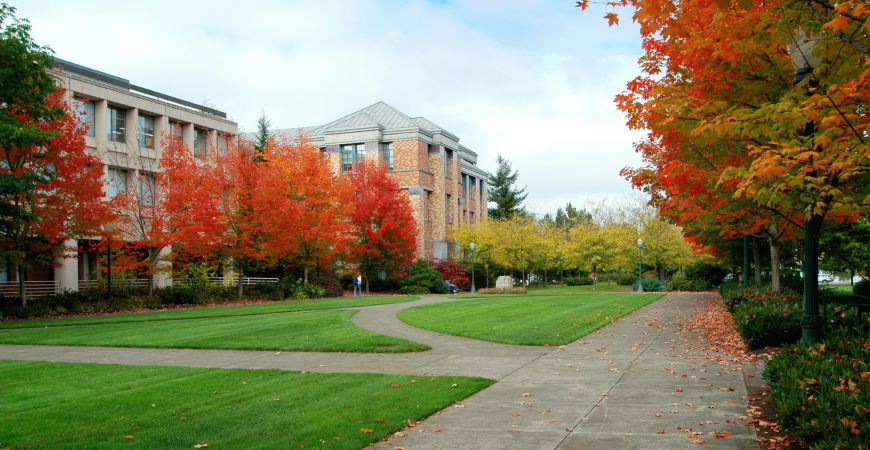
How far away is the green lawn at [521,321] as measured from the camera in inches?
532

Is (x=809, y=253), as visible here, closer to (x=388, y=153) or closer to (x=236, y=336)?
(x=236, y=336)

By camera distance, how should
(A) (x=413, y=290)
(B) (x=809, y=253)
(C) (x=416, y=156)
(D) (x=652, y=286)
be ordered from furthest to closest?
(C) (x=416, y=156), (D) (x=652, y=286), (A) (x=413, y=290), (B) (x=809, y=253)

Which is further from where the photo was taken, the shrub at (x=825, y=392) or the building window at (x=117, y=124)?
the building window at (x=117, y=124)

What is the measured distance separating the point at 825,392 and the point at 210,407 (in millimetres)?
6312

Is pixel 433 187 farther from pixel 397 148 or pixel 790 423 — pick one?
pixel 790 423

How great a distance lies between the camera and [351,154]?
51969 millimetres

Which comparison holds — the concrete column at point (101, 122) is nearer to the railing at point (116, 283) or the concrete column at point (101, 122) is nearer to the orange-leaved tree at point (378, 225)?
the railing at point (116, 283)

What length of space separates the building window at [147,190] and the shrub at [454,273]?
22643mm

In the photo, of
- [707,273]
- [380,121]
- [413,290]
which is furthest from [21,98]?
[707,273]

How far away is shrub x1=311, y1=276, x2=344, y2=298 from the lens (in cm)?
3622

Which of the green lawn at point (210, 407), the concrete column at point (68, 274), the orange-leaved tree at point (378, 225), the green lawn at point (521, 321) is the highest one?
the orange-leaved tree at point (378, 225)

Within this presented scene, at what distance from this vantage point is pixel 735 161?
41.8ft

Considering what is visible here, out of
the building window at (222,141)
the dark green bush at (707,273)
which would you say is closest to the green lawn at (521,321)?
the dark green bush at (707,273)

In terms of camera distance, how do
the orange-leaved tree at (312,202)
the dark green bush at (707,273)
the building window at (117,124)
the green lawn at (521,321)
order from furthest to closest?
1. the dark green bush at (707,273)
2. the building window at (117,124)
3. the orange-leaved tree at (312,202)
4. the green lawn at (521,321)
